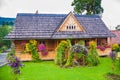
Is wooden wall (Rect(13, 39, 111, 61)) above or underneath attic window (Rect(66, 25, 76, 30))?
underneath

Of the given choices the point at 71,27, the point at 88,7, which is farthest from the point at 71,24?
the point at 88,7

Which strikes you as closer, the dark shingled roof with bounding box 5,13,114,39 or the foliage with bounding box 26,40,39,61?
the foliage with bounding box 26,40,39,61

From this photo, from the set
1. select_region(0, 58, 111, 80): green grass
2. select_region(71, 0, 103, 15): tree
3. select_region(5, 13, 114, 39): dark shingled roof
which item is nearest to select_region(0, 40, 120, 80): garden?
select_region(0, 58, 111, 80): green grass

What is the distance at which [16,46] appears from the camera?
40.0 metres

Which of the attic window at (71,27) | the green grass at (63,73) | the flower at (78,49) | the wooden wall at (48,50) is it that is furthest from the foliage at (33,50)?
the attic window at (71,27)

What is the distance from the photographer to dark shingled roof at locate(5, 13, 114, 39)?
39031mm

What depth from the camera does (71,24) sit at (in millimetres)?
40625

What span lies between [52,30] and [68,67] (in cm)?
1054

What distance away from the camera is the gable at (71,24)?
40.5 m

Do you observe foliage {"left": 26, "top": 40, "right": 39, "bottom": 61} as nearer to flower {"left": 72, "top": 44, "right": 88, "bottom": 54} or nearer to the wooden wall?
the wooden wall

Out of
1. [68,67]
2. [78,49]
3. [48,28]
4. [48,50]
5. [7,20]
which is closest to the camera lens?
[68,67]

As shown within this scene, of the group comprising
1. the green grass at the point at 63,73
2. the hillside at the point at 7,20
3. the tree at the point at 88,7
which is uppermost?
the tree at the point at 88,7

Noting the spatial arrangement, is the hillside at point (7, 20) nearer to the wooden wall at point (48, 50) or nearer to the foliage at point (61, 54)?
the wooden wall at point (48, 50)

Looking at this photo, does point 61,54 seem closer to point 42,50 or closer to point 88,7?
point 42,50
